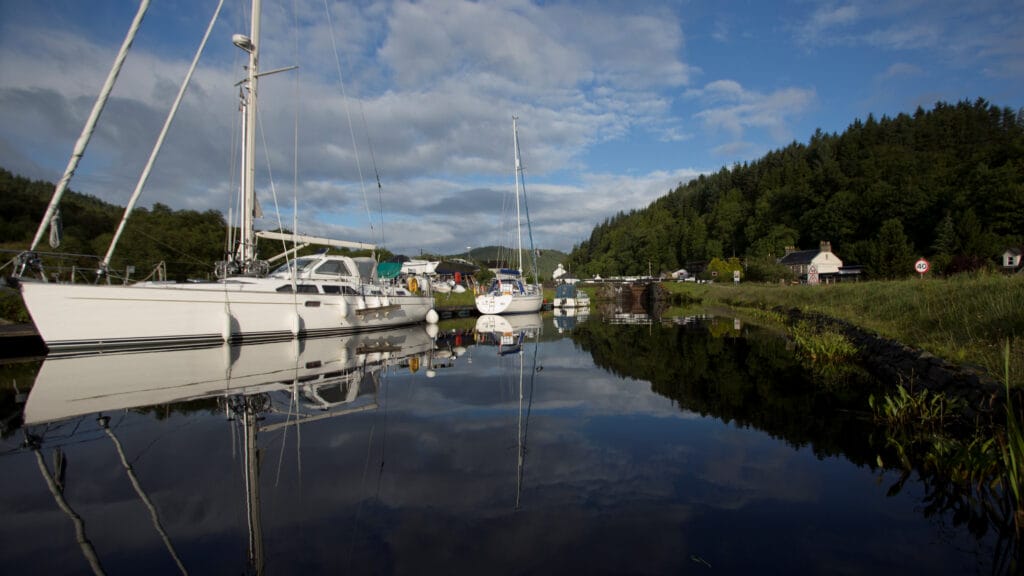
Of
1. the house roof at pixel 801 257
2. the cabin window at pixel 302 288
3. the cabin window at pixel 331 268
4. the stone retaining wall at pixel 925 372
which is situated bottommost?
the stone retaining wall at pixel 925 372

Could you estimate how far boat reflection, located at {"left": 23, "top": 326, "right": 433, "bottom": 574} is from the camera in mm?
6398

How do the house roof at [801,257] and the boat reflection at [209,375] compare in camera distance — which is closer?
the boat reflection at [209,375]

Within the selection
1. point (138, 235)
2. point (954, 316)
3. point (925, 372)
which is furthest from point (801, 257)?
point (138, 235)

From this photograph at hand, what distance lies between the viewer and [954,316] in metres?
12.7

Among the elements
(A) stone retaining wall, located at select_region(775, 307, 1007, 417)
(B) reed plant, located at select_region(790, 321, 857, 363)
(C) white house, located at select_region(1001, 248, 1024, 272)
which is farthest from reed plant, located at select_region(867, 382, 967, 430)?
(C) white house, located at select_region(1001, 248, 1024, 272)

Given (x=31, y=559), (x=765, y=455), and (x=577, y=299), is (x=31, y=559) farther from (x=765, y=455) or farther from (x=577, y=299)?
(x=577, y=299)

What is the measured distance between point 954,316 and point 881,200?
280ft

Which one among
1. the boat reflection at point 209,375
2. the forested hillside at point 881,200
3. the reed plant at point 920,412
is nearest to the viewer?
the reed plant at point 920,412

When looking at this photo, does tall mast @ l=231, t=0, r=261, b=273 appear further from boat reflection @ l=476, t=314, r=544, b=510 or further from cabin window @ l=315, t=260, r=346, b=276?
boat reflection @ l=476, t=314, r=544, b=510

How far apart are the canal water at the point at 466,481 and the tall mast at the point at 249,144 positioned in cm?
945

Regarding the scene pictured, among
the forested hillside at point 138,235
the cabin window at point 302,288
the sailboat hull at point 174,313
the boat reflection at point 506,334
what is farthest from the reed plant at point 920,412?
the forested hillside at point 138,235

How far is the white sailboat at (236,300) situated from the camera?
16141 mm

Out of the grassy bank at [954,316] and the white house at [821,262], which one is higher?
the white house at [821,262]

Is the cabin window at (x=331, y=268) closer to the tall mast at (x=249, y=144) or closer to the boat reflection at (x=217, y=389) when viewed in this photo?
the tall mast at (x=249, y=144)
